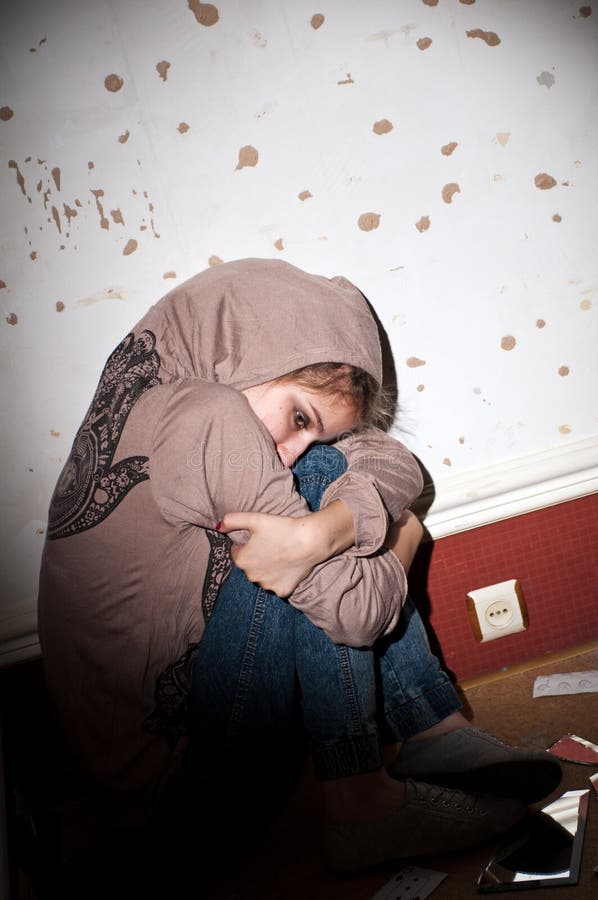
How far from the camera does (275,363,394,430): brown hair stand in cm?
100

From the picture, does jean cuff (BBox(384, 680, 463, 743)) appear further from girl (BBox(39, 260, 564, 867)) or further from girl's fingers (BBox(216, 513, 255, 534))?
girl's fingers (BBox(216, 513, 255, 534))

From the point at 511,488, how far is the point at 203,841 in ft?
2.73

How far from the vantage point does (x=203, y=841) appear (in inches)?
41.1

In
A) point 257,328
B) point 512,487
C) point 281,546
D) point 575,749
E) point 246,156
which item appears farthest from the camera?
point 512,487

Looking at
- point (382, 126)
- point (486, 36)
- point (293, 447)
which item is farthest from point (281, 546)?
point (486, 36)

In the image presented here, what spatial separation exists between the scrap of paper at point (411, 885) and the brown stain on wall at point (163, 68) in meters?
1.30

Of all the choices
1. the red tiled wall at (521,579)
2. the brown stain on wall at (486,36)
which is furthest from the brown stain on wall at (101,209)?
the red tiled wall at (521,579)

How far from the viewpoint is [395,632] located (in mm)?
1096

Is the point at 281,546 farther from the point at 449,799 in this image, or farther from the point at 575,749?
the point at 575,749

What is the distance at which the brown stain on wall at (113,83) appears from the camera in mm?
1174

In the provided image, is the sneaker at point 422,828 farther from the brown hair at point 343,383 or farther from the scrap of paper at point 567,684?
the brown hair at point 343,383

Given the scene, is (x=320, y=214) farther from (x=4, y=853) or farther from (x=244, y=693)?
(x=4, y=853)

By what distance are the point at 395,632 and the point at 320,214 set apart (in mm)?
746

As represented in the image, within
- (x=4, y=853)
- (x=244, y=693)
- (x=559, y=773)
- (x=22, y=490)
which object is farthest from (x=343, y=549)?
(x=22, y=490)
